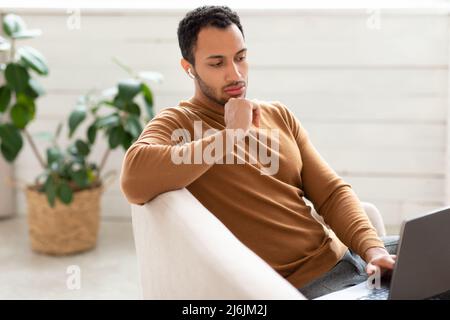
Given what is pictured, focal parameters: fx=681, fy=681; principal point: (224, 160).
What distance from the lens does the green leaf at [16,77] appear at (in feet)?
9.27

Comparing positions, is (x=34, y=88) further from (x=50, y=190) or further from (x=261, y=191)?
(x=261, y=191)

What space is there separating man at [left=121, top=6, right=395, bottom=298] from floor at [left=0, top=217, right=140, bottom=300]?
1060 millimetres

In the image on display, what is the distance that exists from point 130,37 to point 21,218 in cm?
110

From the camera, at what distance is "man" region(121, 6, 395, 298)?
1.50m

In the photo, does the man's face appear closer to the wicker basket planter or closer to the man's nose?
the man's nose

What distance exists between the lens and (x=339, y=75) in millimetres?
3246

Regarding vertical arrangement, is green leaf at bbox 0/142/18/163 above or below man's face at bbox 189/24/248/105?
below

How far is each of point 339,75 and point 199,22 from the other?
167cm

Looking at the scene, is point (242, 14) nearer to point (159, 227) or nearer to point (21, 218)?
point (21, 218)

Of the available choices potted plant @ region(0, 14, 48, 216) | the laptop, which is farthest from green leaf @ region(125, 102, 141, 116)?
the laptop

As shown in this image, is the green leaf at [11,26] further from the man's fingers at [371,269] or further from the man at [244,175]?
the man's fingers at [371,269]

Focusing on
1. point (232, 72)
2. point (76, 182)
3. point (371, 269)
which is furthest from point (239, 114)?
point (76, 182)

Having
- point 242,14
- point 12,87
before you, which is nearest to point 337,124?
point 242,14
